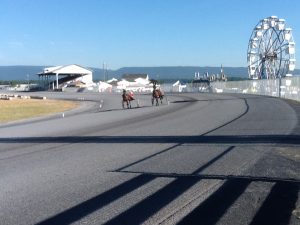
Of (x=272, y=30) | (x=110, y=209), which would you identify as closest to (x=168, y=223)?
(x=110, y=209)

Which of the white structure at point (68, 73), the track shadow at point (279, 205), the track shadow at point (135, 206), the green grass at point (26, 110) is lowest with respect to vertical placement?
the green grass at point (26, 110)

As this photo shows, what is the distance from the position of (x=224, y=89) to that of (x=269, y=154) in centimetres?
6456

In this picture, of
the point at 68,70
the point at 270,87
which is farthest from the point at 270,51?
the point at 68,70

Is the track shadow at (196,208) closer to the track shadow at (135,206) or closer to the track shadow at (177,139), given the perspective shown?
the track shadow at (135,206)

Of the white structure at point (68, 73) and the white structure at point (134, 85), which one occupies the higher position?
the white structure at point (68, 73)

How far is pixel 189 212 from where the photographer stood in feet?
22.6

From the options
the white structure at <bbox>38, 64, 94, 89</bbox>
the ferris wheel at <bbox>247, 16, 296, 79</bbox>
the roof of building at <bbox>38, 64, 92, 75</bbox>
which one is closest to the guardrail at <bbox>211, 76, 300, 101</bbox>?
the ferris wheel at <bbox>247, 16, 296, 79</bbox>

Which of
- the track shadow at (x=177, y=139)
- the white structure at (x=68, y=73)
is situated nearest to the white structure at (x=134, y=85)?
the white structure at (x=68, y=73)

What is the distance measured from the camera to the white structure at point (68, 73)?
11694cm

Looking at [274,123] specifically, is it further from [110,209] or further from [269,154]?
[110,209]

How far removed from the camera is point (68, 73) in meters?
120

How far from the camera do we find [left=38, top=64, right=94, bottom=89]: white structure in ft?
384

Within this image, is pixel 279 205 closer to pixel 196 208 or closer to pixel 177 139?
pixel 196 208

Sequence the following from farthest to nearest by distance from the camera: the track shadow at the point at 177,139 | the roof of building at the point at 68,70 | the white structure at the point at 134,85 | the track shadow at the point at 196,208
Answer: the roof of building at the point at 68,70 < the white structure at the point at 134,85 < the track shadow at the point at 177,139 < the track shadow at the point at 196,208
